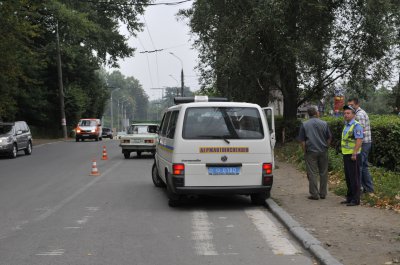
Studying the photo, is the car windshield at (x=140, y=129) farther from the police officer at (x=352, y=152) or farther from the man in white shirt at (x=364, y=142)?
the police officer at (x=352, y=152)

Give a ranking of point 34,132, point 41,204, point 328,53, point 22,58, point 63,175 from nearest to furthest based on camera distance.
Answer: point 41,204
point 63,175
point 328,53
point 22,58
point 34,132

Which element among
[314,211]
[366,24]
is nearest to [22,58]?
[366,24]

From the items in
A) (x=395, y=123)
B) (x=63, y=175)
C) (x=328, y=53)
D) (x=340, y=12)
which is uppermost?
(x=340, y=12)

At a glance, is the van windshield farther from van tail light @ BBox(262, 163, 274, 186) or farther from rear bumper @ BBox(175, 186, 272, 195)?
rear bumper @ BBox(175, 186, 272, 195)

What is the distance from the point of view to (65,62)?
163 ft

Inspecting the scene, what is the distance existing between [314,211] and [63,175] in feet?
29.2

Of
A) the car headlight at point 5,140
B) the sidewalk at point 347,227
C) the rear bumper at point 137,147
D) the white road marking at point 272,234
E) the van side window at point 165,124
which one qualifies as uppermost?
the van side window at point 165,124

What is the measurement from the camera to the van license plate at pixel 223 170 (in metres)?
9.19

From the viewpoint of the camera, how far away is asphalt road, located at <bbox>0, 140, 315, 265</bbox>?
19.9 feet

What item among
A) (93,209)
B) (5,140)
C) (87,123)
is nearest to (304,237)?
(93,209)

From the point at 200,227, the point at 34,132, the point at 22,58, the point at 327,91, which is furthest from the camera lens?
the point at 34,132

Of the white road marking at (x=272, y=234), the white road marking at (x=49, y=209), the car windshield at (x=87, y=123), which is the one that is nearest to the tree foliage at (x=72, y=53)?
the car windshield at (x=87, y=123)

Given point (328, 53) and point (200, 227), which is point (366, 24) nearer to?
point (328, 53)

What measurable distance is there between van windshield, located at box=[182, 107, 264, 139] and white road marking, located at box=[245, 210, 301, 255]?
139 cm
